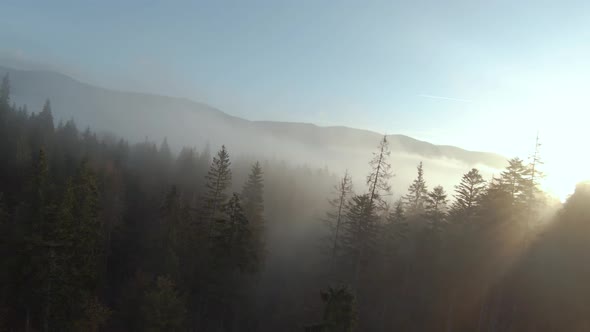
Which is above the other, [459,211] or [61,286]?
[459,211]

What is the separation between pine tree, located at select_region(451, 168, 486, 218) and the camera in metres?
37.4

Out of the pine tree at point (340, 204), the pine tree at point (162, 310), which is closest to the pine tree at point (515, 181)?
the pine tree at point (340, 204)

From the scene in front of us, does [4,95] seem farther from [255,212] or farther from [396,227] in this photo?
[396,227]

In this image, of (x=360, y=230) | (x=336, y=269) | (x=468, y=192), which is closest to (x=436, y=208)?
(x=468, y=192)

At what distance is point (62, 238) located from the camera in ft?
90.9

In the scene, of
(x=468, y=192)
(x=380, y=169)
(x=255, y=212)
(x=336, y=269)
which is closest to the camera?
(x=380, y=169)

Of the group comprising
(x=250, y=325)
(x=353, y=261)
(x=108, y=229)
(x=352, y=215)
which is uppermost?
(x=352, y=215)

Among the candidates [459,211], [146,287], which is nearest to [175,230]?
[146,287]

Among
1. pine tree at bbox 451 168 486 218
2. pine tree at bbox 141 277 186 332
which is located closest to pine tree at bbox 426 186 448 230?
pine tree at bbox 451 168 486 218

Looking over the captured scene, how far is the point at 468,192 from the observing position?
3831cm

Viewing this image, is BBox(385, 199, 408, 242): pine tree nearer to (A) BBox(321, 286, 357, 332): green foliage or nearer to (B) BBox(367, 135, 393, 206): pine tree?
(B) BBox(367, 135, 393, 206): pine tree

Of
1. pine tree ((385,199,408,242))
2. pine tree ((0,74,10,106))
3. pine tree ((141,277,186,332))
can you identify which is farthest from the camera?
pine tree ((0,74,10,106))

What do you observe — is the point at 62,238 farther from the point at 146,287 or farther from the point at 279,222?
the point at 279,222

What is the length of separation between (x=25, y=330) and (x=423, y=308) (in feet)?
105
